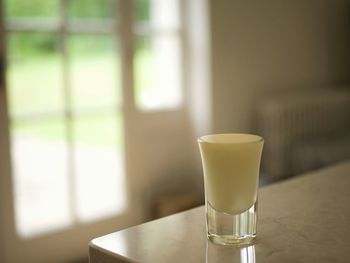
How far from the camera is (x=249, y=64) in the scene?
3.12m

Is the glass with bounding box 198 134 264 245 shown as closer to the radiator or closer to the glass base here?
the glass base

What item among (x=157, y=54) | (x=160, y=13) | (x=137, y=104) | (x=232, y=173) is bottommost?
(x=137, y=104)

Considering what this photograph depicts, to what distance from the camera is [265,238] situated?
73 centimetres

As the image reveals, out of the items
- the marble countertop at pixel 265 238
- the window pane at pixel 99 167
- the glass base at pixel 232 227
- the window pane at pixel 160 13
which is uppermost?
the window pane at pixel 160 13

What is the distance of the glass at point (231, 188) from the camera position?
0.70 meters

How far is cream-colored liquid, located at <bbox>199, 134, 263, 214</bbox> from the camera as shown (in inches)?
27.5

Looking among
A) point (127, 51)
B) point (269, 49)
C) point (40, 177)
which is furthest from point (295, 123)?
point (40, 177)

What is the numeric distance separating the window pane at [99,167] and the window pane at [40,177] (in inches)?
3.4

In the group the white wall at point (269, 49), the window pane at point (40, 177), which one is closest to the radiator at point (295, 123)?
the white wall at point (269, 49)

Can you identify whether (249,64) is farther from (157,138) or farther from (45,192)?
(45,192)

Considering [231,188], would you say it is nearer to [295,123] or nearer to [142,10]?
[142,10]

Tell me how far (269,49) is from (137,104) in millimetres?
959

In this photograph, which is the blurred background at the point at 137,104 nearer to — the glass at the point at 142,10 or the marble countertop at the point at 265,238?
the glass at the point at 142,10

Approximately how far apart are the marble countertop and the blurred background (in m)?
1.64
